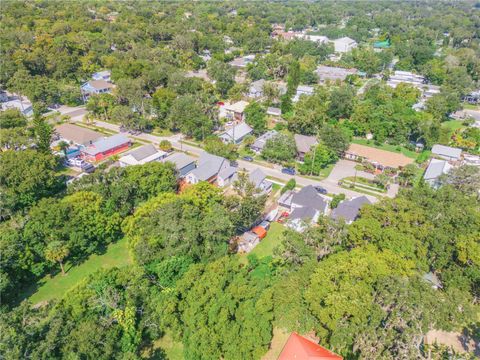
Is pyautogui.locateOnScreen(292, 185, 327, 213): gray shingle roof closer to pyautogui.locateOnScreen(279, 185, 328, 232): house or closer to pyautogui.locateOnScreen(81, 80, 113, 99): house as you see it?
pyautogui.locateOnScreen(279, 185, 328, 232): house

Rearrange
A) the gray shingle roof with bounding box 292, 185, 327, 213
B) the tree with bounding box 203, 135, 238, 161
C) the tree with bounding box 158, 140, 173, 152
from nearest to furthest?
the gray shingle roof with bounding box 292, 185, 327, 213 → the tree with bounding box 203, 135, 238, 161 → the tree with bounding box 158, 140, 173, 152

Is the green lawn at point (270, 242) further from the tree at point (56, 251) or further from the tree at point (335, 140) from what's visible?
the tree at point (335, 140)

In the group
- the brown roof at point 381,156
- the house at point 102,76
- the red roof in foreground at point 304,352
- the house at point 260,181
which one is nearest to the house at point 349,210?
the house at point 260,181

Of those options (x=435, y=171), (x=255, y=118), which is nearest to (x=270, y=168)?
(x=255, y=118)

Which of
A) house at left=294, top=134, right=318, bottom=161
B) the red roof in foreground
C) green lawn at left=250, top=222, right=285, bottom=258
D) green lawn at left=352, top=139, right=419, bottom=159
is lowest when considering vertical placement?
green lawn at left=352, top=139, right=419, bottom=159

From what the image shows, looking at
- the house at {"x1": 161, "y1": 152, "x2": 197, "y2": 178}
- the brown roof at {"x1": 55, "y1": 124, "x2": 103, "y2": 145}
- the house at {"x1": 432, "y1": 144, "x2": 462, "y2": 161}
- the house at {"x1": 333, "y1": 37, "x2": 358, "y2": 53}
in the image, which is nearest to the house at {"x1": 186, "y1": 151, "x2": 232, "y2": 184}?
the house at {"x1": 161, "y1": 152, "x2": 197, "y2": 178}
